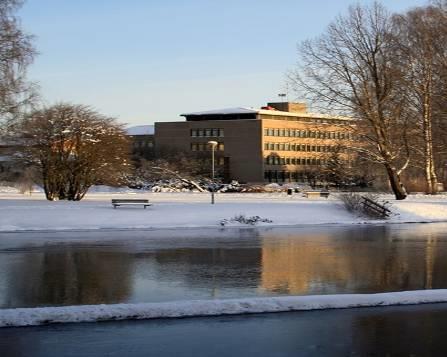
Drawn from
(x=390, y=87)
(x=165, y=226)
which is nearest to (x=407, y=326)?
(x=165, y=226)

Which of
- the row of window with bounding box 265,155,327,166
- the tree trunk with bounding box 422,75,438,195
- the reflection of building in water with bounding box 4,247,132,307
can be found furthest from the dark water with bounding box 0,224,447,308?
the row of window with bounding box 265,155,327,166

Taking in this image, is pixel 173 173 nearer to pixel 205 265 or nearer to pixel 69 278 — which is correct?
pixel 205 265

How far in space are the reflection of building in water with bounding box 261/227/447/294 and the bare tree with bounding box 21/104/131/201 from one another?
2008cm

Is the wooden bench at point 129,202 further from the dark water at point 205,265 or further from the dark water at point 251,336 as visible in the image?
the dark water at point 251,336

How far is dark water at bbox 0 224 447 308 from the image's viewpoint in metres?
12.1

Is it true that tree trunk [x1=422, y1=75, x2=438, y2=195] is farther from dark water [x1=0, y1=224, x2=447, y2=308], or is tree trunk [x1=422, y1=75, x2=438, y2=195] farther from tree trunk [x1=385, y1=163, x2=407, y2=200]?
dark water [x1=0, y1=224, x2=447, y2=308]

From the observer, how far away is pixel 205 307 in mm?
10047

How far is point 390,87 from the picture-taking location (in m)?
45.4

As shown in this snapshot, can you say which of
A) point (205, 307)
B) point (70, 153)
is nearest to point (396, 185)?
point (70, 153)

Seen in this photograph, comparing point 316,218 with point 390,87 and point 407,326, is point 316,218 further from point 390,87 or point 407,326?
point 407,326

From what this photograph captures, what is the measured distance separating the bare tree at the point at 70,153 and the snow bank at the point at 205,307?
3130cm

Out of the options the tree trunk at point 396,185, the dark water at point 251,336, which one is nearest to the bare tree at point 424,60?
the tree trunk at point 396,185

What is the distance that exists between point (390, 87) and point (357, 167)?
10458mm

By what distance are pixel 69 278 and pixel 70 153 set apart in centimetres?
2803
